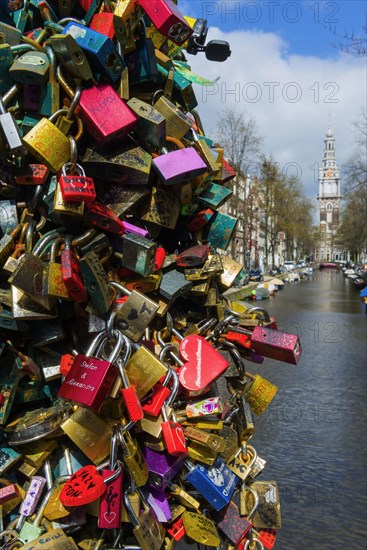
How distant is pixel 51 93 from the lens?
1251 mm

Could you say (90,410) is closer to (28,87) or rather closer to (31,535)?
(31,535)

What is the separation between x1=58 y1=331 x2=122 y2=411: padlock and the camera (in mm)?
1112

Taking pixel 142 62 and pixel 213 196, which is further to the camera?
pixel 213 196

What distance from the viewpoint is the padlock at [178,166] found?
128 cm

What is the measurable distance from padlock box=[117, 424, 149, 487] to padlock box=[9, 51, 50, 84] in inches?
30.7

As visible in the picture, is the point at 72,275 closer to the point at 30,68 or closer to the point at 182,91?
the point at 30,68

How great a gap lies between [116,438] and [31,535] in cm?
29

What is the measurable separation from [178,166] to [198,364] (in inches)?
18.6

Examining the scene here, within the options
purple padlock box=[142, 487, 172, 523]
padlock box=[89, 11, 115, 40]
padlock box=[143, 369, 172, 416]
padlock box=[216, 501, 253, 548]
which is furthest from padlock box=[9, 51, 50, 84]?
→ padlock box=[216, 501, 253, 548]

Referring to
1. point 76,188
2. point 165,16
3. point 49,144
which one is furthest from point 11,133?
point 165,16

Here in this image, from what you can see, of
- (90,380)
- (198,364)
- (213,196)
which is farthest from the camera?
(213,196)

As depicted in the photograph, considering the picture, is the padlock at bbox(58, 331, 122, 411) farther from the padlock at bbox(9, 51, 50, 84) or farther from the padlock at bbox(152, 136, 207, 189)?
the padlock at bbox(9, 51, 50, 84)

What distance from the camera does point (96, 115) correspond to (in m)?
1.22

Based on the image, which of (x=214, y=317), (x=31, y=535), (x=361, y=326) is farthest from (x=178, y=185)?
(x=361, y=326)
